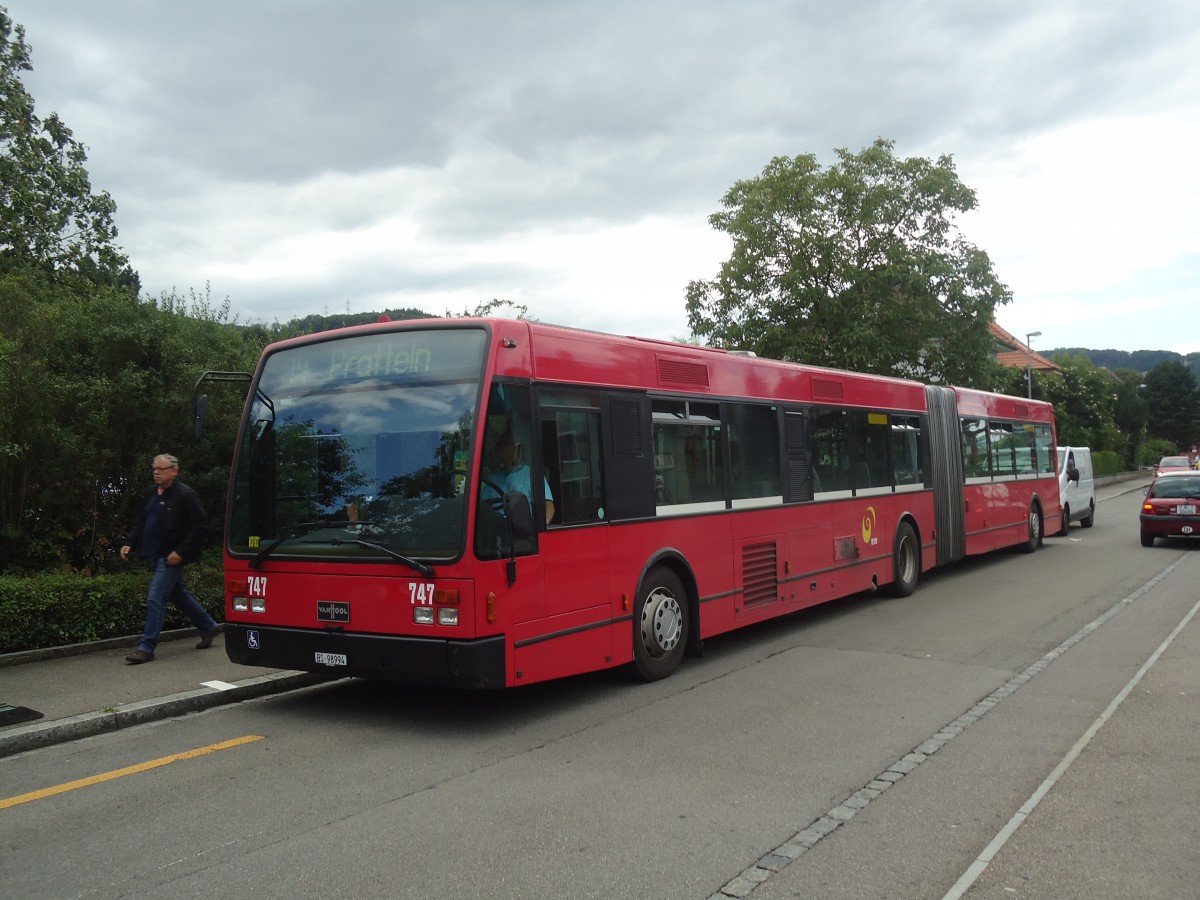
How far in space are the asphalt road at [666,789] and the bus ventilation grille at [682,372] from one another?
2.59 m

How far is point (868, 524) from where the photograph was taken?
12.4 m

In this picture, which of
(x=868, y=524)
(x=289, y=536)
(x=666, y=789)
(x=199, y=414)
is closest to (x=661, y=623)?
(x=666, y=789)

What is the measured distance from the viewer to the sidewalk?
6.73 m

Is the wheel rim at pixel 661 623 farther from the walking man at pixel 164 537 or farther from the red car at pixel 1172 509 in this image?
the red car at pixel 1172 509

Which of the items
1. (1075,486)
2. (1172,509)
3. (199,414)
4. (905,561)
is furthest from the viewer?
(1075,486)

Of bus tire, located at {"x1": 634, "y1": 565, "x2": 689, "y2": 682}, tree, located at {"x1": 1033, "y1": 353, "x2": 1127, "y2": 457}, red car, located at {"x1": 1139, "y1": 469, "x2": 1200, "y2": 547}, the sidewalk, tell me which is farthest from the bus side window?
tree, located at {"x1": 1033, "y1": 353, "x2": 1127, "y2": 457}

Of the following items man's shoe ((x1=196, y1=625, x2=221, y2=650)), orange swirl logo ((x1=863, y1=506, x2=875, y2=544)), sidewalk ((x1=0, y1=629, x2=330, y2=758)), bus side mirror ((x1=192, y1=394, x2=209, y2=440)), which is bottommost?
sidewalk ((x1=0, y1=629, x2=330, y2=758))

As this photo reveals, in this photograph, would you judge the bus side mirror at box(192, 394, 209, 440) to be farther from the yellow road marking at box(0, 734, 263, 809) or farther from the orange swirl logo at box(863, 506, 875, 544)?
the orange swirl logo at box(863, 506, 875, 544)

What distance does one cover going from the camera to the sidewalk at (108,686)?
673cm

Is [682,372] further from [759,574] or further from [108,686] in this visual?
[108,686]

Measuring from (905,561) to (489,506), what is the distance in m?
8.78

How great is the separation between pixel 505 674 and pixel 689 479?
9.53 ft

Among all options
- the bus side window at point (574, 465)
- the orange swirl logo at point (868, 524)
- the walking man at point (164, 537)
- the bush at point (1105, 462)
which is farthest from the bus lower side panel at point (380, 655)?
the bush at point (1105, 462)

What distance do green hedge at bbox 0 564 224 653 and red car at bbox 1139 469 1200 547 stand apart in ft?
59.6
